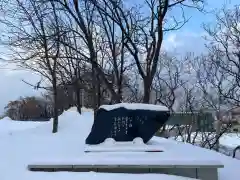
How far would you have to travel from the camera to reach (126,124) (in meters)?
7.86

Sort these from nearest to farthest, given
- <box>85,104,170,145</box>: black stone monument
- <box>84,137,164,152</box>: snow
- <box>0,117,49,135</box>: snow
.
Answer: <box>84,137,164,152</box>: snow → <box>85,104,170,145</box>: black stone monument → <box>0,117,49,135</box>: snow

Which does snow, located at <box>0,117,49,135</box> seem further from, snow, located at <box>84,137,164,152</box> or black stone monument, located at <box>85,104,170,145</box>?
snow, located at <box>84,137,164,152</box>

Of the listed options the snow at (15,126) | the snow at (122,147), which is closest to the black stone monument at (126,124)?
the snow at (122,147)

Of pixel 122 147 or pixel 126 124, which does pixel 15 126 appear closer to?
pixel 126 124

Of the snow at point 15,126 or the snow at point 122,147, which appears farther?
the snow at point 15,126

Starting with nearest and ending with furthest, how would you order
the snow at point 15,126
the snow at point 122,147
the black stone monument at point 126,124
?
the snow at point 122,147 → the black stone monument at point 126,124 → the snow at point 15,126

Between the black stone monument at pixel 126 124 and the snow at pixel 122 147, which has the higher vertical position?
the black stone monument at pixel 126 124

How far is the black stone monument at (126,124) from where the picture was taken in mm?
7867

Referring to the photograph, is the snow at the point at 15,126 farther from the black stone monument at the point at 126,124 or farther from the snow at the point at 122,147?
the snow at the point at 122,147

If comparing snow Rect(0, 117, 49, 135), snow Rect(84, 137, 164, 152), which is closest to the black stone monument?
snow Rect(84, 137, 164, 152)

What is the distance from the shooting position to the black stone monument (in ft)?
25.8

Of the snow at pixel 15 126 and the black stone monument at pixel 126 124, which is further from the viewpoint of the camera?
the snow at pixel 15 126

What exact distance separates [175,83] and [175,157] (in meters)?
18.2

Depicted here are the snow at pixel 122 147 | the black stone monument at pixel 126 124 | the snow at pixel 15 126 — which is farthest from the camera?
the snow at pixel 15 126
